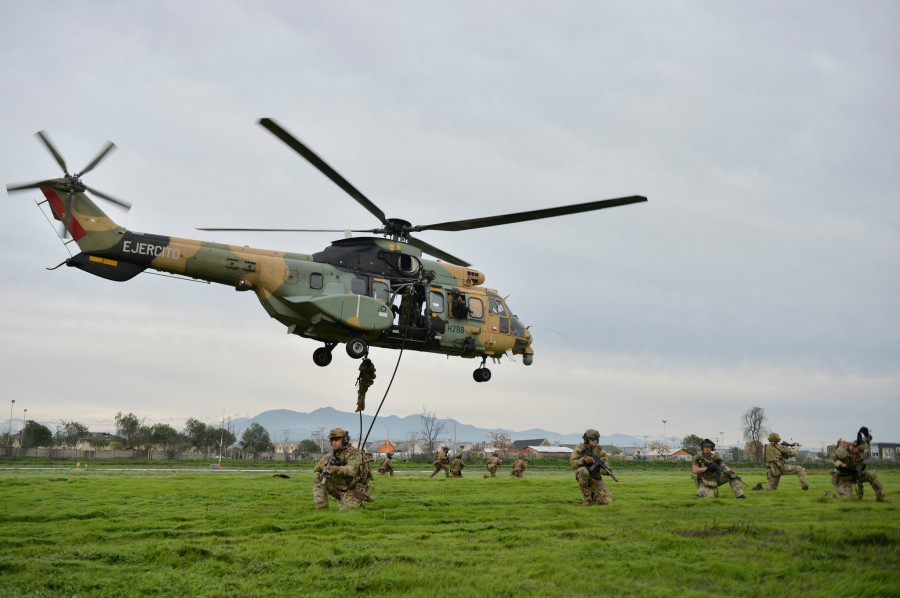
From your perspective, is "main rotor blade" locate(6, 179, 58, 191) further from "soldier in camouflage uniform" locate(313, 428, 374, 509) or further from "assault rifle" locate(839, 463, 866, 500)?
"assault rifle" locate(839, 463, 866, 500)

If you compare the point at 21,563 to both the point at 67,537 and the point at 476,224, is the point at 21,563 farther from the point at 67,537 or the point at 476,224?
the point at 476,224

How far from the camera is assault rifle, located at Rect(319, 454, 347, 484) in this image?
41.0 ft

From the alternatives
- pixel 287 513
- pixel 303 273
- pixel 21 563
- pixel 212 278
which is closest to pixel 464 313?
pixel 303 273

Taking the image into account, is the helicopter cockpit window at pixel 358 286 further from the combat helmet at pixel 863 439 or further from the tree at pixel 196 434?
the tree at pixel 196 434

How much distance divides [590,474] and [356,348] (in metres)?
9.47

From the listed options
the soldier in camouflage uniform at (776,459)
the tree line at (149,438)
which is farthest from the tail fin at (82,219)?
the tree line at (149,438)

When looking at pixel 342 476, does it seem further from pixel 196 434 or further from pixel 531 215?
pixel 196 434

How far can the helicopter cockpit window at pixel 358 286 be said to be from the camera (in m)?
20.9

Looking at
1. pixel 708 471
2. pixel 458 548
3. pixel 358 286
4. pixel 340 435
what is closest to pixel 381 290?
pixel 358 286

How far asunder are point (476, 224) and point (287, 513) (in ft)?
38.4

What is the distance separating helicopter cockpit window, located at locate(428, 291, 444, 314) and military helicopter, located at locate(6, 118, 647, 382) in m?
0.04

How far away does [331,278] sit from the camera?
20.7 metres

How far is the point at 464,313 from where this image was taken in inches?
916

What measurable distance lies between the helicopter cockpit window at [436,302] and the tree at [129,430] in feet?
327
